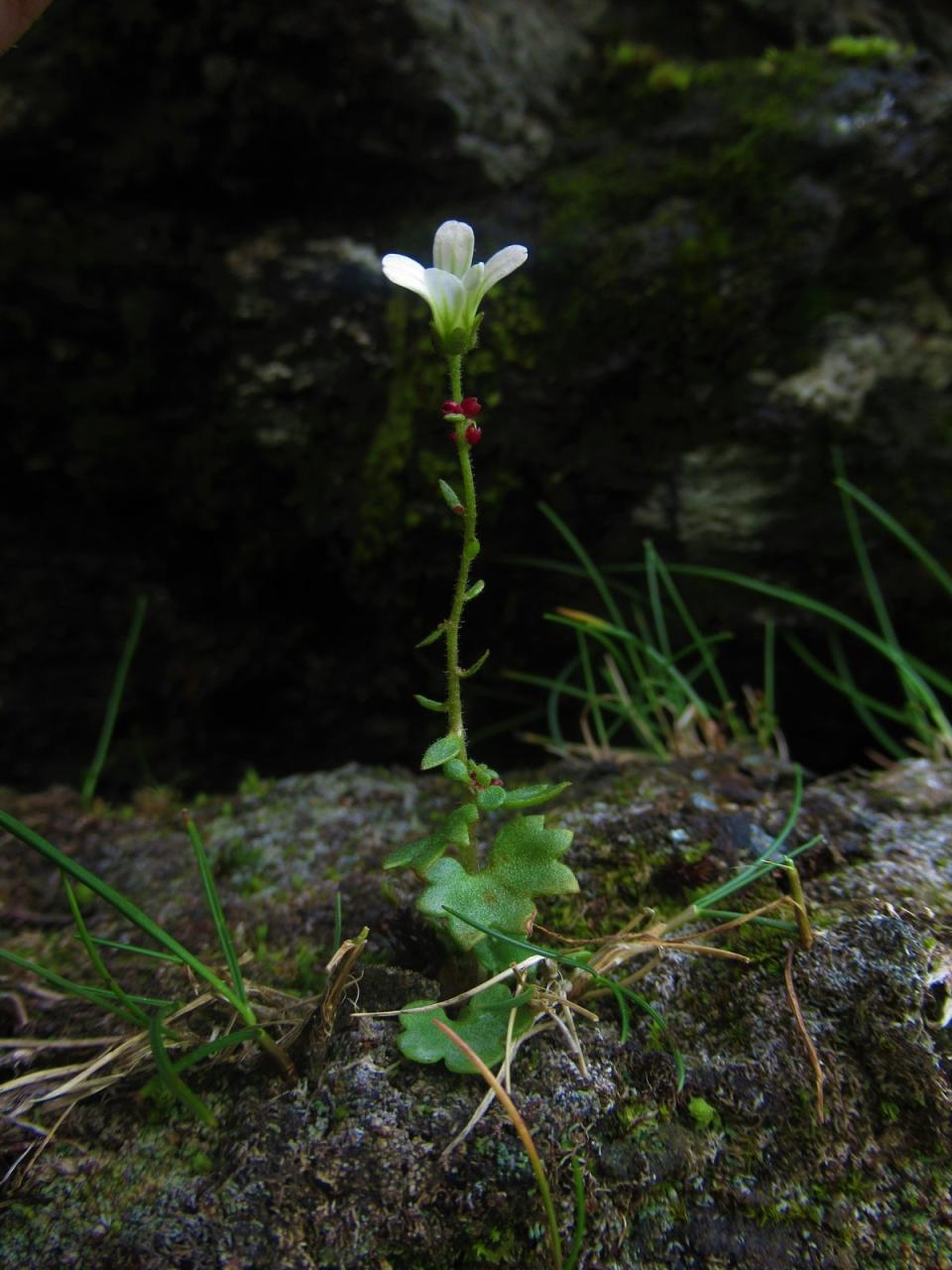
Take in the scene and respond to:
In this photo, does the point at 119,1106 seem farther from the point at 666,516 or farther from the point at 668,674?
the point at 666,516

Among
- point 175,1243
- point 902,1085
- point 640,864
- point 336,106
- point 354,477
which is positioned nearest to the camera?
point 175,1243

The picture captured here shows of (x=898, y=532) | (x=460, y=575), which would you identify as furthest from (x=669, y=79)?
(x=460, y=575)

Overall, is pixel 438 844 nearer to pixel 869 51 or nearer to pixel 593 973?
pixel 593 973

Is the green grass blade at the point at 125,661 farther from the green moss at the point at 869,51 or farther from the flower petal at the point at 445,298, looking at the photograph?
the green moss at the point at 869,51

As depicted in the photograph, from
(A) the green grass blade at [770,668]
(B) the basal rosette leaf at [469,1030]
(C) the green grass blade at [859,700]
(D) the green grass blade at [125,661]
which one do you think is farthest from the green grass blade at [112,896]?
(C) the green grass blade at [859,700]

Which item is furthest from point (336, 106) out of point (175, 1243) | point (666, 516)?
point (175, 1243)

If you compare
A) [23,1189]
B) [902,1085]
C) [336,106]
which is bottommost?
[23,1189]
